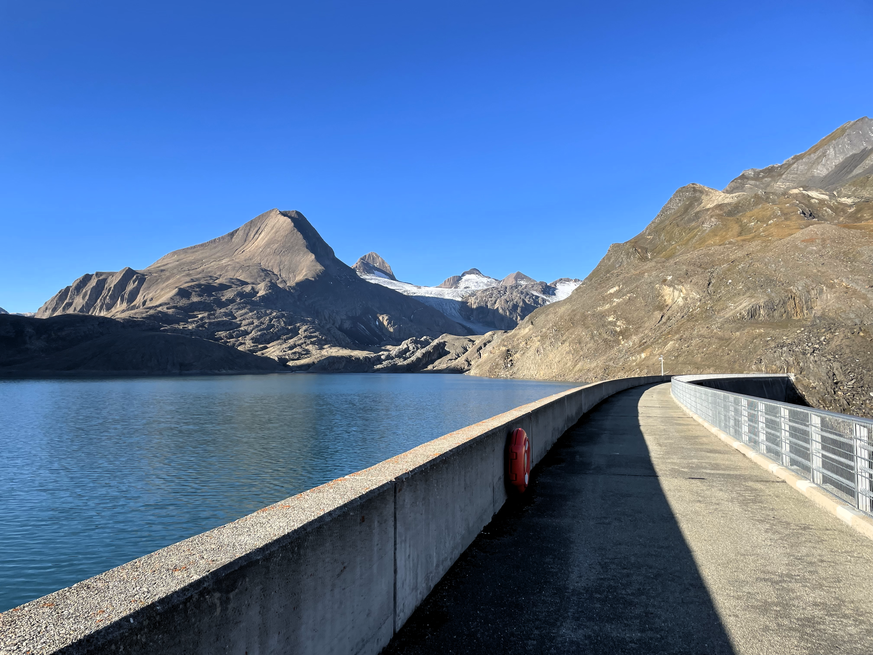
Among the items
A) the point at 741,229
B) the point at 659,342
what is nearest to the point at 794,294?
the point at 659,342

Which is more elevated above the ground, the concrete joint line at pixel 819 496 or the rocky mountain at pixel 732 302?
the rocky mountain at pixel 732 302

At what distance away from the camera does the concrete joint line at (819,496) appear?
6834 millimetres

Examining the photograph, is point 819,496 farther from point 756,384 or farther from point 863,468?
point 756,384

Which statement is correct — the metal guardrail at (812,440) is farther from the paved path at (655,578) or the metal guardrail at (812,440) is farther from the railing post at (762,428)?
the paved path at (655,578)

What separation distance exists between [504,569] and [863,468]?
4.81 meters

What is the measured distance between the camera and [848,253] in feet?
261

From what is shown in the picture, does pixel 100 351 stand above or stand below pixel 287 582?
above

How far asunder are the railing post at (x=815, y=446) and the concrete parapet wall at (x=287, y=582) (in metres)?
6.26

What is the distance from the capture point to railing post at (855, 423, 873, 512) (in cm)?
710

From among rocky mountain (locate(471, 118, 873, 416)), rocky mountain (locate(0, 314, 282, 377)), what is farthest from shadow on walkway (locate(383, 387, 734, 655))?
rocky mountain (locate(0, 314, 282, 377))

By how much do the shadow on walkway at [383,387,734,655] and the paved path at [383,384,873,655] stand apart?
0.6 inches

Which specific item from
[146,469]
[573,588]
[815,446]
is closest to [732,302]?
[146,469]

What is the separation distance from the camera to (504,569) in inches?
227

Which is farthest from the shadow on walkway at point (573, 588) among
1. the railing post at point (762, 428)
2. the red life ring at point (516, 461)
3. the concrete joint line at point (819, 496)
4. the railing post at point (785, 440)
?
the railing post at point (762, 428)
